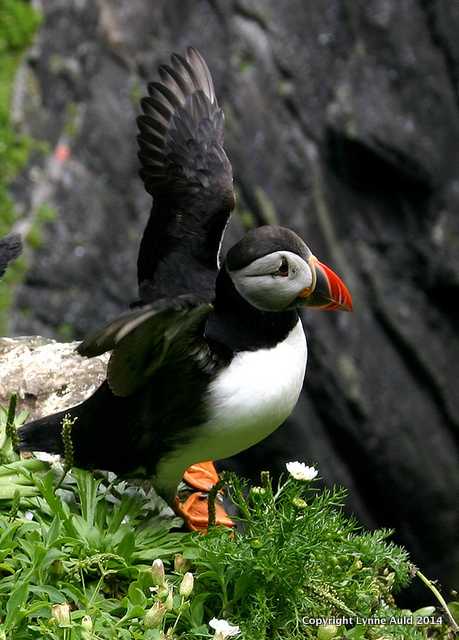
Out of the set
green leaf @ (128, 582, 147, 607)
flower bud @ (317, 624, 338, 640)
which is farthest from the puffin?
flower bud @ (317, 624, 338, 640)

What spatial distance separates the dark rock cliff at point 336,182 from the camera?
8.24 metres

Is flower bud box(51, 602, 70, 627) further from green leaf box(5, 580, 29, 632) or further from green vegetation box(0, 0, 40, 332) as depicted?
green vegetation box(0, 0, 40, 332)

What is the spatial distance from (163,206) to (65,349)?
941 millimetres

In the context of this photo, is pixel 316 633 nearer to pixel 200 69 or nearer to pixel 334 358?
pixel 200 69

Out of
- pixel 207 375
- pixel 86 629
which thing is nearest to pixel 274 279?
pixel 207 375

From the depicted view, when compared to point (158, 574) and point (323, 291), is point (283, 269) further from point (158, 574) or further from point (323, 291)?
point (158, 574)

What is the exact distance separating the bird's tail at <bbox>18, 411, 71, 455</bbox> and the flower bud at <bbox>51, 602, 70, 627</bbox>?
0.91 meters

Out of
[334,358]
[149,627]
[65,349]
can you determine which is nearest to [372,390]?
[334,358]

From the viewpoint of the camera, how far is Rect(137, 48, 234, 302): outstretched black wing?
3.99 metres

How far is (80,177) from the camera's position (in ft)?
26.8

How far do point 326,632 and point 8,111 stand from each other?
580 cm

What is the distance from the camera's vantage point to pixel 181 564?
3291 millimetres

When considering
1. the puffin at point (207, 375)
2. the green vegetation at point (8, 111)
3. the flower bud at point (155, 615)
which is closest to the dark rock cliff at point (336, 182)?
the green vegetation at point (8, 111)

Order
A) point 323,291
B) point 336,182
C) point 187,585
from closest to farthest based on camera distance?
1. point 187,585
2. point 323,291
3. point 336,182
